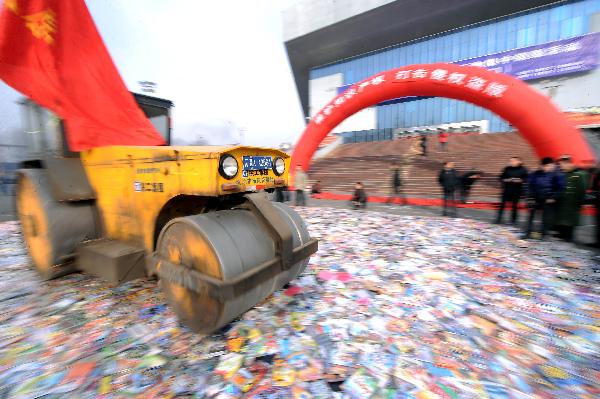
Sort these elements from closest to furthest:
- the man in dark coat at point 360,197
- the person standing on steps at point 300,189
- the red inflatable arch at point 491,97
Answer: the red inflatable arch at point 491,97 < the man in dark coat at point 360,197 < the person standing on steps at point 300,189

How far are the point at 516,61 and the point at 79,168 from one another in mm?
32547

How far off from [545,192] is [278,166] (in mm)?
4932

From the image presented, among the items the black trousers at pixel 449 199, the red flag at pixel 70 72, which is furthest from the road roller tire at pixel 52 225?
the black trousers at pixel 449 199

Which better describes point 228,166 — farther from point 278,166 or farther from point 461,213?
point 461,213

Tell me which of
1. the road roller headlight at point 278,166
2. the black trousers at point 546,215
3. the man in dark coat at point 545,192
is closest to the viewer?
the road roller headlight at point 278,166

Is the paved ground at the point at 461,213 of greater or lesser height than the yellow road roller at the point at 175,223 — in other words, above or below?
below

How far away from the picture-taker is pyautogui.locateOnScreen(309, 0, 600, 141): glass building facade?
77.7ft

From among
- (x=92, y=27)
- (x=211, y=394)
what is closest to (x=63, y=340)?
(x=211, y=394)

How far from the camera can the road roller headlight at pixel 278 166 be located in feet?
7.89

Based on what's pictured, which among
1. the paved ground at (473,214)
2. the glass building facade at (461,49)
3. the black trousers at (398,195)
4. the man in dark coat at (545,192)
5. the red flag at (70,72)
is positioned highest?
the glass building facade at (461,49)

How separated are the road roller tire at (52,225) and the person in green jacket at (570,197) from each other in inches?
269

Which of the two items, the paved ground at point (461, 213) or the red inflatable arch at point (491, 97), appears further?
the red inflatable arch at point (491, 97)

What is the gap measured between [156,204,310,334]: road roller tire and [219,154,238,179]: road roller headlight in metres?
0.40

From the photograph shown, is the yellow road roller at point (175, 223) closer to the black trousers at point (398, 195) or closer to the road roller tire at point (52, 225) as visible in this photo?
the road roller tire at point (52, 225)
